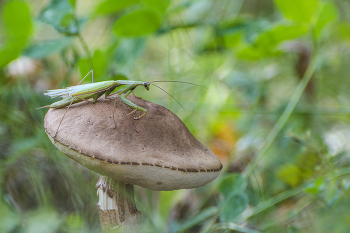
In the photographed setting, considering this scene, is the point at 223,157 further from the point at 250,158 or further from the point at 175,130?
the point at 175,130

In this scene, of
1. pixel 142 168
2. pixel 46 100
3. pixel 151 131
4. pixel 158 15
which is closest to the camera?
pixel 142 168

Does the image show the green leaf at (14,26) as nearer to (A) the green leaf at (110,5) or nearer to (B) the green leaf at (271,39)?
(A) the green leaf at (110,5)

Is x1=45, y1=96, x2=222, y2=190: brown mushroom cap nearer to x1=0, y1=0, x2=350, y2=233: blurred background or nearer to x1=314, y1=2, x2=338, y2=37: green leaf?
x1=0, y1=0, x2=350, y2=233: blurred background

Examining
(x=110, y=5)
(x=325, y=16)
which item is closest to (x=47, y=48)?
(x=110, y=5)

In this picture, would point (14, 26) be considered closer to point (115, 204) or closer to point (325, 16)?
point (115, 204)

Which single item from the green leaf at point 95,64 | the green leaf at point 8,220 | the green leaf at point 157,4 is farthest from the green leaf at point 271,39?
the green leaf at point 8,220

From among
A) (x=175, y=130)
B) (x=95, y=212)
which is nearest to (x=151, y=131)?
(x=175, y=130)

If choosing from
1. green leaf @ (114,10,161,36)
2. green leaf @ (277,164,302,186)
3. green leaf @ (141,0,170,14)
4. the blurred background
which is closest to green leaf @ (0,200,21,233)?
the blurred background
